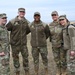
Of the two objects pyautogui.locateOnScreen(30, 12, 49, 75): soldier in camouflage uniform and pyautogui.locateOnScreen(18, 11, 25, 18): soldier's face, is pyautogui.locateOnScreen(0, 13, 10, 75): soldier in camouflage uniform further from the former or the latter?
pyautogui.locateOnScreen(30, 12, 49, 75): soldier in camouflage uniform

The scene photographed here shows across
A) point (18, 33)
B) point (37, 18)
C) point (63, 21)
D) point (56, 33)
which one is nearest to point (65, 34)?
point (63, 21)

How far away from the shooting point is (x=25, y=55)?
462 inches

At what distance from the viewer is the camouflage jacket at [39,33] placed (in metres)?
11.6

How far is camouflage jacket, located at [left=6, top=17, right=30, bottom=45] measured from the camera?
11453 millimetres

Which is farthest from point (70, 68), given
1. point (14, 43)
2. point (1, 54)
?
point (14, 43)

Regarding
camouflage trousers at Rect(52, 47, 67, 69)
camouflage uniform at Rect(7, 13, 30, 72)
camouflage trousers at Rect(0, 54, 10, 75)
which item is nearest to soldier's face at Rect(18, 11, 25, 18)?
camouflage uniform at Rect(7, 13, 30, 72)

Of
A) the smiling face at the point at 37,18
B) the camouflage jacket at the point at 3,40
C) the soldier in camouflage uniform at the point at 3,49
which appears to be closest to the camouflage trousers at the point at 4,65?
the soldier in camouflage uniform at the point at 3,49

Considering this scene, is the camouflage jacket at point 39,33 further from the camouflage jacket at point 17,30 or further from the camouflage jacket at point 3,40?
the camouflage jacket at point 3,40

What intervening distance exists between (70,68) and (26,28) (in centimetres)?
295

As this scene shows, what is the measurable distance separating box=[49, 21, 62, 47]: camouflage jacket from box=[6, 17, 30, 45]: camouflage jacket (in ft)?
3.09

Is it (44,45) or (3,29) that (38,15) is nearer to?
(44,45)

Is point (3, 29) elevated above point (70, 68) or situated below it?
above

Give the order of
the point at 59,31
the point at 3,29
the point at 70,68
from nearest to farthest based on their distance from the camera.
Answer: the point at 70,68 → the point at 3,29 → the point at 59,31

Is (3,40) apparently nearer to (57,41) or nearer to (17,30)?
(17,30)
